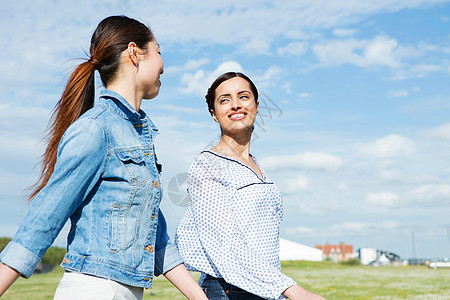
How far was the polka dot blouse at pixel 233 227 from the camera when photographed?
335 centimetres

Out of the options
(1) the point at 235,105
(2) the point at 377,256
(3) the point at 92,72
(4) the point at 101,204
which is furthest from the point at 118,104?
(2) the point at 377,256

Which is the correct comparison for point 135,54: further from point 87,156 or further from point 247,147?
point 247,147

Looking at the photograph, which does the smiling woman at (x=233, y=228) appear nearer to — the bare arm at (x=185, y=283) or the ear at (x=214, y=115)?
the ear at (x=214, y=115)

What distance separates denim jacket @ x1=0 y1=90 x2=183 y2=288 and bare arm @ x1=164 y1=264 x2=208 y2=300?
1.43ft

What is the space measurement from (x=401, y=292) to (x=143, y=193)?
13946 mm

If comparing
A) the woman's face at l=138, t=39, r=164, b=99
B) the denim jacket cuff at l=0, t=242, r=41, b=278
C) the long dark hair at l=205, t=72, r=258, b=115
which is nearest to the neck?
the long dark hair at l=205, t=72, r=258, b=115

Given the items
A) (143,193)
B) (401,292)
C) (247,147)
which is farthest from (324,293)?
(143,193)

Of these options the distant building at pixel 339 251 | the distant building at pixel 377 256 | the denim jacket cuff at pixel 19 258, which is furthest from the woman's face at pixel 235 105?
the distant building at pixel 339 251

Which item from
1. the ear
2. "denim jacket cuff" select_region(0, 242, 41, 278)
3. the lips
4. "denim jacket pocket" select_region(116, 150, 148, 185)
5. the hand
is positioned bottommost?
the hand

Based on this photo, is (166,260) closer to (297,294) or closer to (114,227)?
(114,227)

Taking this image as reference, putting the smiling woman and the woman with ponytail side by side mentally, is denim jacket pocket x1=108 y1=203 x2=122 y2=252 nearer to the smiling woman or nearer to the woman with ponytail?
the woman with ponytail

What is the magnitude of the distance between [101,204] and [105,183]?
0.10m

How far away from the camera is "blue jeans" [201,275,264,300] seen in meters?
3.43

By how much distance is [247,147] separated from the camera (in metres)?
4.12
